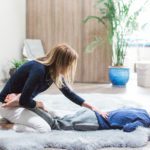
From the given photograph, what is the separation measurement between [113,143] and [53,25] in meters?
3.71

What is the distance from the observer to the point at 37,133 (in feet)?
7.45

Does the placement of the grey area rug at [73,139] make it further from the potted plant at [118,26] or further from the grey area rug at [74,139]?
the potted plant at [118,26]

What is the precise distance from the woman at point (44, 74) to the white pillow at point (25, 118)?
0.18 feet

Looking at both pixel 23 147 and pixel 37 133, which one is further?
pixel 37 133

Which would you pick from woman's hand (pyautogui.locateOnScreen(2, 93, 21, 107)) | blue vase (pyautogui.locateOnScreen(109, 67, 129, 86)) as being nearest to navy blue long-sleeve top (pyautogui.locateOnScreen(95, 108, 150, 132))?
woman's hand (pyautogui.locateOnScreen(2, 93, 21, 107))

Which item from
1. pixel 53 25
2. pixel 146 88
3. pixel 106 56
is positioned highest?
pixel 53 25

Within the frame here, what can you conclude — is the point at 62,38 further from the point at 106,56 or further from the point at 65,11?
the point at 106,56

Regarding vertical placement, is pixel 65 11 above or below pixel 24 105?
above

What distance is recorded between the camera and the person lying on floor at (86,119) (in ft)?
7.71

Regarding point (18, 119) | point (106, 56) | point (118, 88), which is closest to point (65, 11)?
point (106, 56)

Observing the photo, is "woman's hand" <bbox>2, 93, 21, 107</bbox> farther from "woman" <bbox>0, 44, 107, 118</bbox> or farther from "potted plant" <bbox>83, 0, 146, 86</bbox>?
"potted plant" <bbox>83, 0, 146, 86</bbox>

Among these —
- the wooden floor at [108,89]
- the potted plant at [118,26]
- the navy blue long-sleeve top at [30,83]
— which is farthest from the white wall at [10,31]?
the navy blue long-sleeve top at [30,83]

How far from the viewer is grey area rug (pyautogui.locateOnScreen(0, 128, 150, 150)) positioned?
78.3 inches

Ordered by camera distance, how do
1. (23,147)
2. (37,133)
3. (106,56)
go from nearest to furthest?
(23,147) → (37,133) → (106,56)
